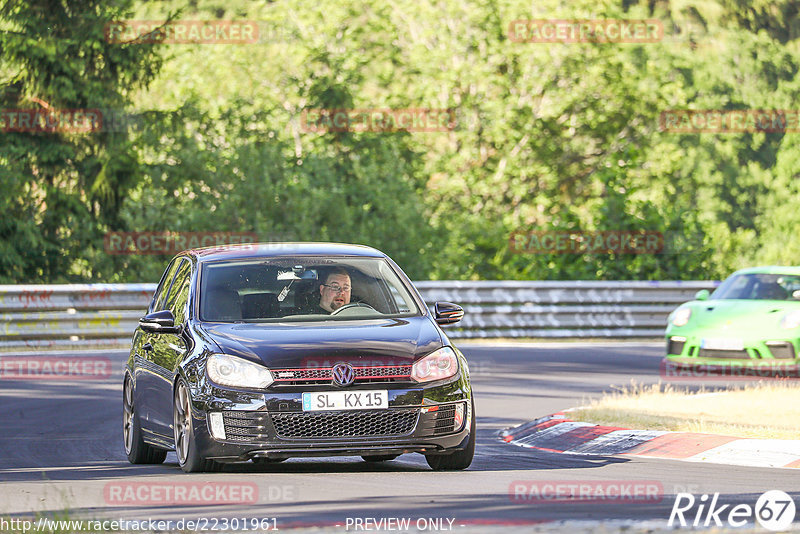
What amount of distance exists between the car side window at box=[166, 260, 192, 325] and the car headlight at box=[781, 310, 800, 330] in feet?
30.0

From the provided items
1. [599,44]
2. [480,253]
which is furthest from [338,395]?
[599,44]

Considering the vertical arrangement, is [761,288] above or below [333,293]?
below

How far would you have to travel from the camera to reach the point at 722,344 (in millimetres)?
18094

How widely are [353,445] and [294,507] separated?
1.31 m

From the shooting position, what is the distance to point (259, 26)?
4391 centimetres

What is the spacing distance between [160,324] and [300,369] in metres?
1.38

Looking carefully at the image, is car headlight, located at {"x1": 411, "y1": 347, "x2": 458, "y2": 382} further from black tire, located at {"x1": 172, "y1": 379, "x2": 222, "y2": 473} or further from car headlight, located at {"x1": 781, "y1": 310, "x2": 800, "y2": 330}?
car headlight, located at {"x1": 781, "y1": 310, "x2": 800, "y2": 330}

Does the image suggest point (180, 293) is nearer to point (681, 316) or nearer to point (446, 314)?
point (446, 314)

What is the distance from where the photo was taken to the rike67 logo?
288 inches

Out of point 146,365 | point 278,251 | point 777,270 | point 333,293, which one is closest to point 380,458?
point 333,293

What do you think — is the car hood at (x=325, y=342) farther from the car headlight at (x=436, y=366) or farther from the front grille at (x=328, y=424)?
the front grille at (x=328, y=424)

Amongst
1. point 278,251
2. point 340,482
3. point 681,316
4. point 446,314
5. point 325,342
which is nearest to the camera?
point 340,482

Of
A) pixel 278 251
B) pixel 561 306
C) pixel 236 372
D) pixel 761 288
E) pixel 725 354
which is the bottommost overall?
pixel 561 306

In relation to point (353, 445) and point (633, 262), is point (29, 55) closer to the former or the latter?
point (633, 262)
